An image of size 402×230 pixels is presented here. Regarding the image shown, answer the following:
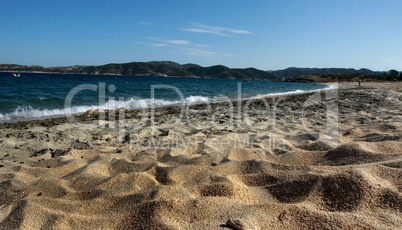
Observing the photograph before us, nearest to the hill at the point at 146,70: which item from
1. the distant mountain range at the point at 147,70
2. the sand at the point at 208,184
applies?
the distant mountain range at the point at 147,70

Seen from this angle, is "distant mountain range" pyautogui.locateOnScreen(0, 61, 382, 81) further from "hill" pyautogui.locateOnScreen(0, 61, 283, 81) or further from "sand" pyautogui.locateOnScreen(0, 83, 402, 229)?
"sand" pyautogui.locateOnScreen(0, 83, 402, 229)

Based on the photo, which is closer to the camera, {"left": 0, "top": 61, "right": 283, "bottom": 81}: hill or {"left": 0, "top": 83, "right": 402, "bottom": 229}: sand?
{"left": 0, "top": 83, "right": 402, "bottom": 229}: sand

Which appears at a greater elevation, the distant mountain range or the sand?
the distant mountain range

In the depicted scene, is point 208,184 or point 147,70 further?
point 147,70

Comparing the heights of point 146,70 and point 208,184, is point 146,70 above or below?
above

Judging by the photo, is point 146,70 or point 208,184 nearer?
point 208,184

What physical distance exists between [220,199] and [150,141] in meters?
2.54

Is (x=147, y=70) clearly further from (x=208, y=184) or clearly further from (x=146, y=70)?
(x=208, y=184)

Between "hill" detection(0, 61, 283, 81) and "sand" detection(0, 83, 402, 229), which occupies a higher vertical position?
"hill" detection(0, 61, 283, 81)

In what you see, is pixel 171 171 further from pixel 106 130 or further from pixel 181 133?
pixel 106 130

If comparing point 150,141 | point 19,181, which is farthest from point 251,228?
point 150,141

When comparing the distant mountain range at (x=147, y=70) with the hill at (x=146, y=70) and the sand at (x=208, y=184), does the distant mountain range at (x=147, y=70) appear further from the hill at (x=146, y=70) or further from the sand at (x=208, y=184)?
the sand at (x=208, y=184)

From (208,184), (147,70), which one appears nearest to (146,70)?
(147,70)

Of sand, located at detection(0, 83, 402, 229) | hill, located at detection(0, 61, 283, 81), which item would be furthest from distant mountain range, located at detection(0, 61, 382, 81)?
sand, located at detection(0, 83, 402, 229)
